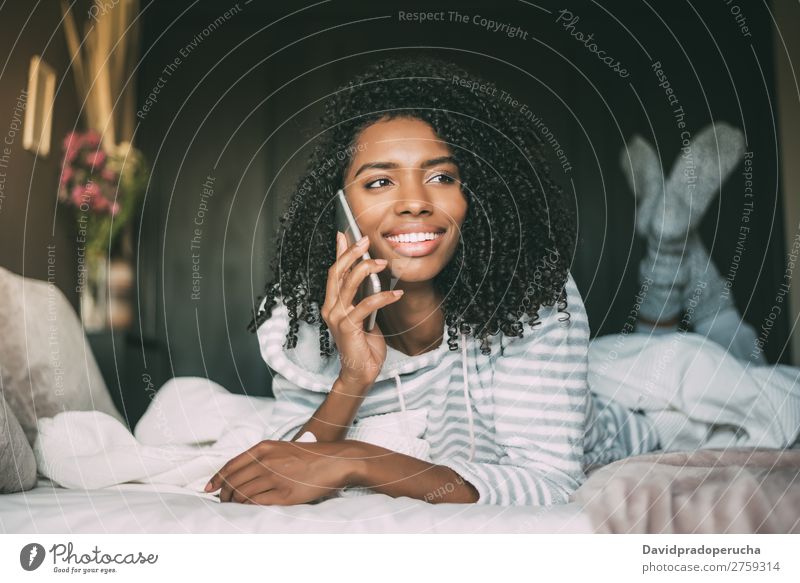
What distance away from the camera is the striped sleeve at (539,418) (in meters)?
0.81

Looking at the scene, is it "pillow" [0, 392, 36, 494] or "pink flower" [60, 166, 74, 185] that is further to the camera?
"pink flower" [60, 166, 74, 185]

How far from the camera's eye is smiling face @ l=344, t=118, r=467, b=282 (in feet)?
3.22

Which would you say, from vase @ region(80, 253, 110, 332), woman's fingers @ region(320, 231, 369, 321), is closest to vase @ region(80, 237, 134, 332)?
vase @ region(80, 253, 110, 332)

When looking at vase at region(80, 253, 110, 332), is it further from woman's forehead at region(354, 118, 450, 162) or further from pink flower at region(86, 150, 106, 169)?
woman's forehead at region(354, 118, 450, 162)

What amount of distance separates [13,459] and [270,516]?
29 centimetres

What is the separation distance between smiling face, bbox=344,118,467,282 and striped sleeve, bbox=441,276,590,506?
7.0 inches

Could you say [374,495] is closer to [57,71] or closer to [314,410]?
[314,410]

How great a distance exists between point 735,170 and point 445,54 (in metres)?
0.76

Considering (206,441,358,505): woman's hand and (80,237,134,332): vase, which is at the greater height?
(80,237,134,332): vase

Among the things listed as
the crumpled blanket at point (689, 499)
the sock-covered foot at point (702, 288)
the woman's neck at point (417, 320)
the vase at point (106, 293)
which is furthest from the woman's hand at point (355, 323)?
the sock-covered foot at point (702, 288)

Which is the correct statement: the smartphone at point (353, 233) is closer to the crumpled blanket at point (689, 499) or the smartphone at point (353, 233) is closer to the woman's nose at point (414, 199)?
the woman's nose at point (414, 199)

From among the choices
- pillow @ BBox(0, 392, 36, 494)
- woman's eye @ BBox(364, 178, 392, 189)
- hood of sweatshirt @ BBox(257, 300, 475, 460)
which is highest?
woman's eye @ BBox(364, 178, 392, 189)

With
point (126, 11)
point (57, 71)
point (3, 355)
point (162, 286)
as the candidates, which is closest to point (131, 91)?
point (126, 11)

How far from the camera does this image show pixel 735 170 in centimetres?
184
